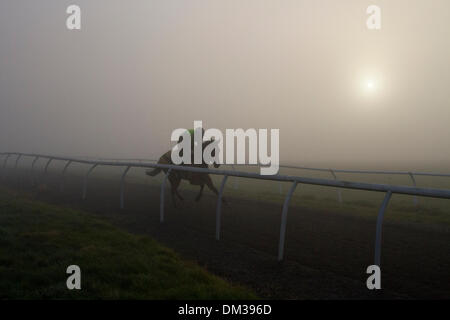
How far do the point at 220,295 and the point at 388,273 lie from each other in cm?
203

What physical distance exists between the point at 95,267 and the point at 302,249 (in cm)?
269

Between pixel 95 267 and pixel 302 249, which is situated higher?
pixel 95 267

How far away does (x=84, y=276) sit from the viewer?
3850 millimetres

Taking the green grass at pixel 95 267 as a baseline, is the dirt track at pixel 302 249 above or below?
below

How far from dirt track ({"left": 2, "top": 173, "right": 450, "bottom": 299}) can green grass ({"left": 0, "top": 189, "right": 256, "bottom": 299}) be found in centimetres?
49

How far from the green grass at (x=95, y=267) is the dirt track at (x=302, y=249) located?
49 cm

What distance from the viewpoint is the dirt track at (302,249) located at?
12.9 feet

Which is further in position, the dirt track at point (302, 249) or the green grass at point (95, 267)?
the dirt track at point (302, 249)

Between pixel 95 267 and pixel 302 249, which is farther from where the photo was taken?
pixel 302 249

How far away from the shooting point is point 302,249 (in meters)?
5.40

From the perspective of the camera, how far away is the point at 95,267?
13.5ft

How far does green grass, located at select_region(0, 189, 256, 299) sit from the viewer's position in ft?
11.3
